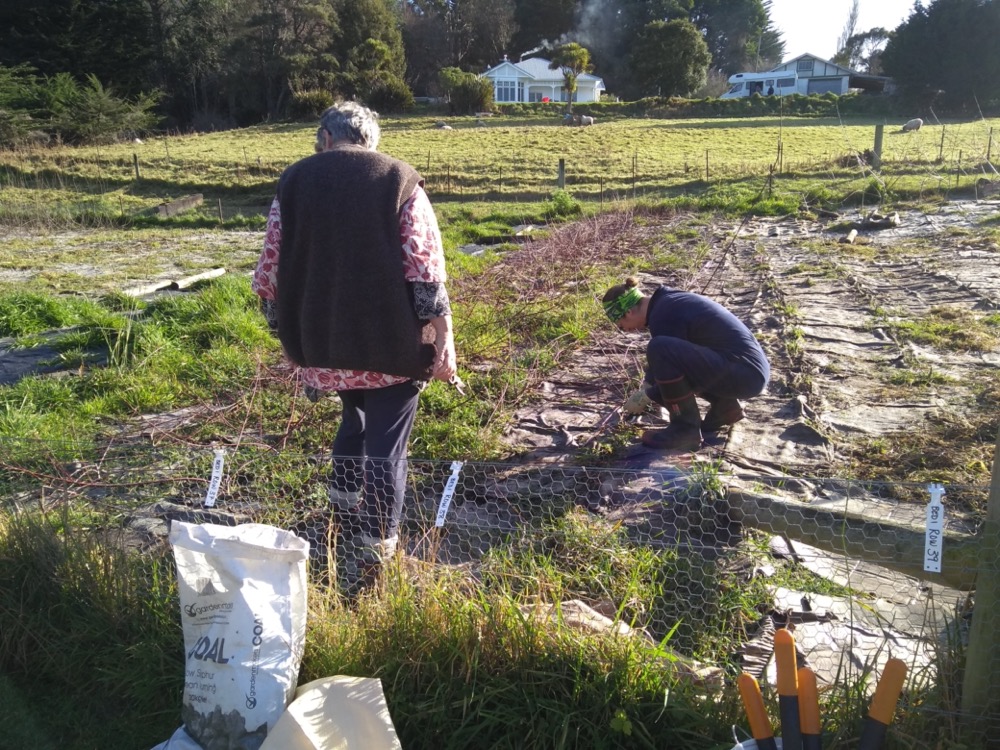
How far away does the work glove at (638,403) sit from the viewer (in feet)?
14.2

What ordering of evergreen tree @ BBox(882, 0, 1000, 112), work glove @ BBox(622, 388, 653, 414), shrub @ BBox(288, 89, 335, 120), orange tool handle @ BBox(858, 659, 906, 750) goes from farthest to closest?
shrub @ BBox(288, 89, 335, 120) → evergreen tree @ BBox(882, 0, 1000, 112) → work glove @ BBox(622, 388, 653, 414) → orange tool handle @ BBox(858, 659, 906, 750)

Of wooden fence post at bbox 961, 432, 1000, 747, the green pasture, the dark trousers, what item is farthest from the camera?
the green pasture

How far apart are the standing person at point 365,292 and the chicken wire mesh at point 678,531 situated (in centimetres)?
12

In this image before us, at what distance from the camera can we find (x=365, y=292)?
109 inches

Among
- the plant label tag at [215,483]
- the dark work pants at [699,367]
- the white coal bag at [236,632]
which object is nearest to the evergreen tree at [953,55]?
A: the dark work pants at [699,367]

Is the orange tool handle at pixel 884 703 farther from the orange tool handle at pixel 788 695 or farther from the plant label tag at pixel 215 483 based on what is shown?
the plant label tag at pixel 215 483

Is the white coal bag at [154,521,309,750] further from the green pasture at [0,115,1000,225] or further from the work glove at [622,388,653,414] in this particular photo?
the green pasture at [0,115,1000,225]

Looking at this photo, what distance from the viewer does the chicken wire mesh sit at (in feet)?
7.68

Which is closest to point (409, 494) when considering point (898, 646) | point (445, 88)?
point (898, 646)

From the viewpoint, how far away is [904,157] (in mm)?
18203

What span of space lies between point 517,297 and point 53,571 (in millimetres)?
4922

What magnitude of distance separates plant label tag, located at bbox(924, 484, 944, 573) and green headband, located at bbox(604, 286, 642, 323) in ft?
7.25

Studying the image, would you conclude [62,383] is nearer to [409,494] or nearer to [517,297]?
[409,494]

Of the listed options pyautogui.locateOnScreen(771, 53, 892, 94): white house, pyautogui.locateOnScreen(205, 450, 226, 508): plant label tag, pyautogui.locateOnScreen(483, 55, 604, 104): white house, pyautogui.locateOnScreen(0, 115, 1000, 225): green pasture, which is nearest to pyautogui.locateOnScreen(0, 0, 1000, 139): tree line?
pyautogui.locateOnScreen(483, 55, 604, 104): white house
